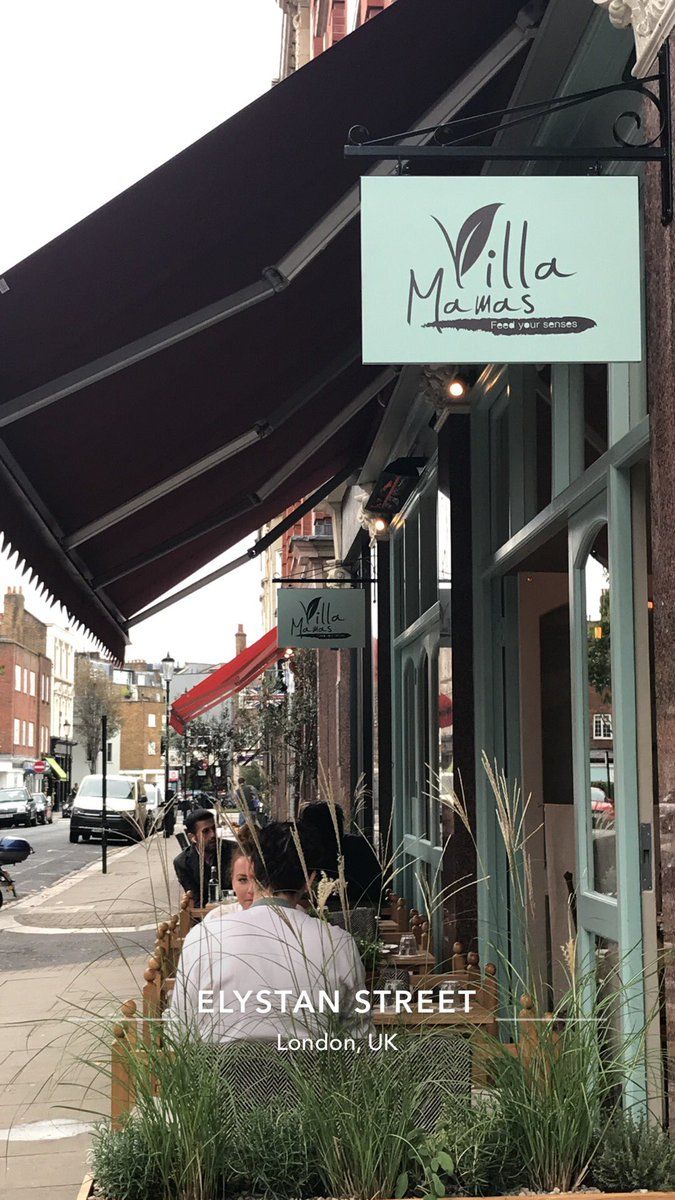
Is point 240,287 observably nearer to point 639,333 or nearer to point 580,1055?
point 639,333

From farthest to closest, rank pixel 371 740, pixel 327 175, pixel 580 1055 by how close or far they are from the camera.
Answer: pixel 371 740 → pixel 327 175 → pixel 580 1055

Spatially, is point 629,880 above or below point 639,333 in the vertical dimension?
below

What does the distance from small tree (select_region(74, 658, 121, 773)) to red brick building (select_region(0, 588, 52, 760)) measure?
143 inches

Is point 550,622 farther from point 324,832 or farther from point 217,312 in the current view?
point 217,312

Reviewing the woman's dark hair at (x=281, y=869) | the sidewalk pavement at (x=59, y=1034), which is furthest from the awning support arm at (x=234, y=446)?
the woman's dark hair at (x=281, y=869)

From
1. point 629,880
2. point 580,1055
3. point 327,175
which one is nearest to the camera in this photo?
point 580,1055

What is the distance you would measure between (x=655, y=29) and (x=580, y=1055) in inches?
102

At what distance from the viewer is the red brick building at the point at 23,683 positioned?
261 ft

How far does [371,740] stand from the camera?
12883 mm

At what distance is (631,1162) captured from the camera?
3061mm

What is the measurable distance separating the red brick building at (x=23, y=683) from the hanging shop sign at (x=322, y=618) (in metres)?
64.4

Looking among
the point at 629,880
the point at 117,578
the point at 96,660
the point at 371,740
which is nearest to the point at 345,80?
the point at 629,880

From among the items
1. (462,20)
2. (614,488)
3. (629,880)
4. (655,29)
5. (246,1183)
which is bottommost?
(246,1183)

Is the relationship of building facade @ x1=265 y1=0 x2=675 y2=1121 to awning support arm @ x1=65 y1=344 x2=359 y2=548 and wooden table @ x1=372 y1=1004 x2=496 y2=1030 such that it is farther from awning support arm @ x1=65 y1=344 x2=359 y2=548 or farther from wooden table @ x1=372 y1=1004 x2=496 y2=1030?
awning support arm @ x1=65 y1=344 x2=359 y2=548
